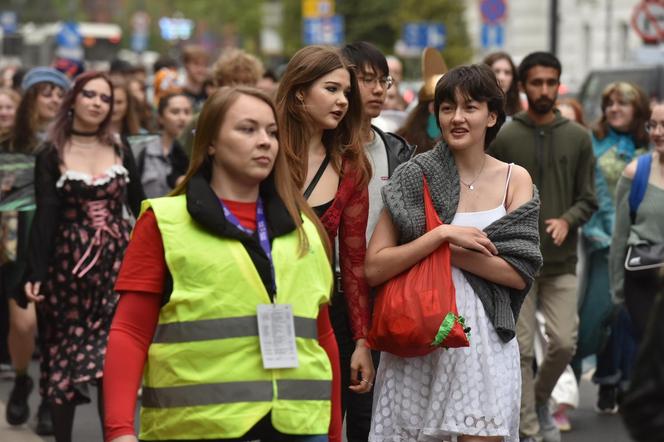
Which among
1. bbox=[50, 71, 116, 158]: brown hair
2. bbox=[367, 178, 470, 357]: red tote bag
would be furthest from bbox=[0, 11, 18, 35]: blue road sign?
bbox=[367, 178, 470, 357]: red tote bag

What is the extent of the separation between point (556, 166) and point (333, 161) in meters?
2.60

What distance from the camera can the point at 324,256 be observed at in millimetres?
4734

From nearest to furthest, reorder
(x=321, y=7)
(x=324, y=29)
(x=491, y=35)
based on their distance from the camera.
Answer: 1. (x=491, y=35)
2. (x=324, y=29)
3. (x=321, y=7)

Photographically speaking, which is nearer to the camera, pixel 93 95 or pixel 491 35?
pixel 93 95

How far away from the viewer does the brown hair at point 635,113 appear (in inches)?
428

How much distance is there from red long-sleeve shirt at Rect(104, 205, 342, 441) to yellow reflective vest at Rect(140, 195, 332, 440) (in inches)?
1.6

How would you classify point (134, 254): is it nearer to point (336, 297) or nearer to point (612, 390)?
point (336, 297)

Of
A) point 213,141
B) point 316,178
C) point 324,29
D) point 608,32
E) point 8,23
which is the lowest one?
point 8,23

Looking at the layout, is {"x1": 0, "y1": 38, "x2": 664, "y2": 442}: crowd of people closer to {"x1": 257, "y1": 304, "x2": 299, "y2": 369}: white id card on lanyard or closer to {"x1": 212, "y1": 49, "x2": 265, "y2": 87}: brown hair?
{"x1": 257, "y1": 304, "x2": 299, "y2": 369}: white id card on lanyard

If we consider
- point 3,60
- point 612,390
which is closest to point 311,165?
point 612,390

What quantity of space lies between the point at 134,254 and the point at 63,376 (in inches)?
146

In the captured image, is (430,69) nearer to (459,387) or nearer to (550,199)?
(550,199)

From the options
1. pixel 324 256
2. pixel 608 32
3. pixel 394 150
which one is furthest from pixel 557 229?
pixel 608 32

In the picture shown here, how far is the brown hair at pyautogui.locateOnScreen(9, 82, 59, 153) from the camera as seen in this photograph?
10.2 meters
